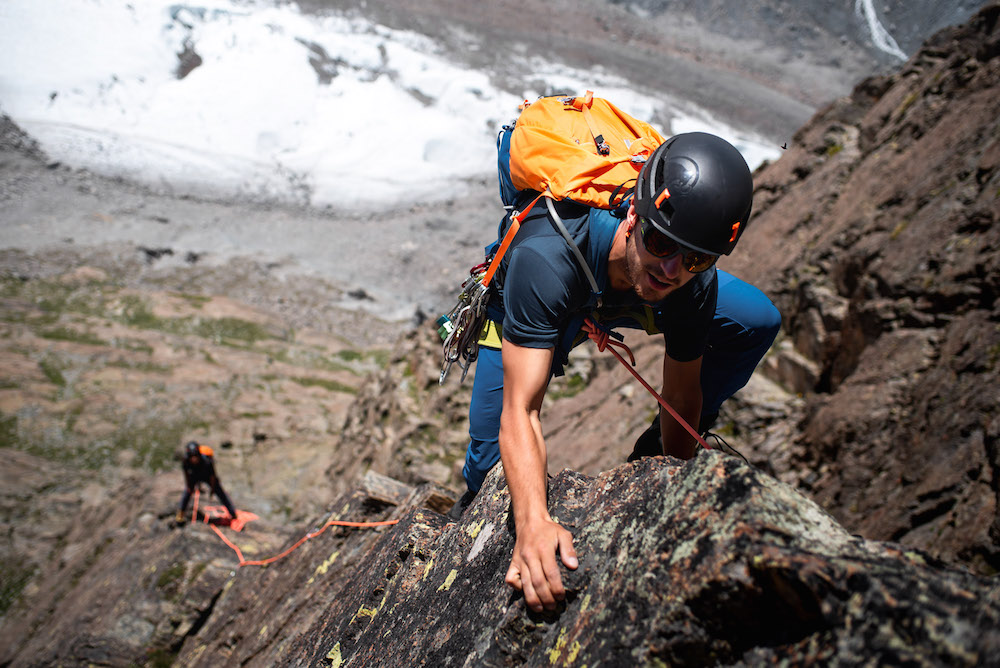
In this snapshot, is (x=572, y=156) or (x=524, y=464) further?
(x=572, y=156)

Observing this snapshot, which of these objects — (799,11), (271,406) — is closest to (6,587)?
(271,406)

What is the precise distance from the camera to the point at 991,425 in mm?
4832

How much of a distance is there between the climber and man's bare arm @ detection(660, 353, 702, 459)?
0.06ft

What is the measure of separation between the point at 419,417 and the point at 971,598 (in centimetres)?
1272

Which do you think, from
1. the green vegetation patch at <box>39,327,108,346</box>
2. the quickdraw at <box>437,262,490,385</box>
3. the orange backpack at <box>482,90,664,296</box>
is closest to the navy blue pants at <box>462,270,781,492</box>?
the quickdraw at <box>437,262,490,385</box>

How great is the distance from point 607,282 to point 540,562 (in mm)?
1566

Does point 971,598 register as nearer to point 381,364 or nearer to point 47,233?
point 381,364

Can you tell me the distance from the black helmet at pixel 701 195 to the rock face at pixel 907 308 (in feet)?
9.58

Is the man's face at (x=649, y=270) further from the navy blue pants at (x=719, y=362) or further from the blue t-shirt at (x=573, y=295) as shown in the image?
the navy blue pants at (x=719, y=362)

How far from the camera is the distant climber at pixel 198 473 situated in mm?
12719

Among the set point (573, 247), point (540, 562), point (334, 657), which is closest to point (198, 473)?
point (334, 657)

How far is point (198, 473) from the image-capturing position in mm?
12859

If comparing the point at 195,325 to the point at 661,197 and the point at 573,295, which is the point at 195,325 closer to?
the point at 573,295

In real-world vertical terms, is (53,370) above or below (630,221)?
below
